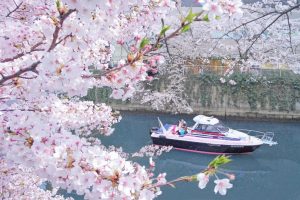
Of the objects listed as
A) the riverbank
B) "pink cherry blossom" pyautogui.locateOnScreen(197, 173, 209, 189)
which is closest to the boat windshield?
the riverbank

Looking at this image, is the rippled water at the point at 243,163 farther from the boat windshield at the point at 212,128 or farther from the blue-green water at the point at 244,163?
the boat windshield at the point at 212,128

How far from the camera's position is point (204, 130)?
46.2 ft

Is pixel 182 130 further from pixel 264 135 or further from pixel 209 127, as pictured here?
pixel 264 135

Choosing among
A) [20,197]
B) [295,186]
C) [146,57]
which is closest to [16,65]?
[146,57]

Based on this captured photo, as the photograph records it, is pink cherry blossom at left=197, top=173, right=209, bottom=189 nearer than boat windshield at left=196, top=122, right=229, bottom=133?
Yes

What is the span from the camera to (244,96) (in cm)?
1677

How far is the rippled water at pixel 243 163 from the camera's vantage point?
10.2 metres

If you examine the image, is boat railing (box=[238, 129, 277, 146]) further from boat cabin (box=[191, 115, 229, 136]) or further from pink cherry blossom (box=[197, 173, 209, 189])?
pink cherry blossom (box=[197, 173, 209, 189])

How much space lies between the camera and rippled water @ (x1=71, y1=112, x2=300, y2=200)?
33.5 ft

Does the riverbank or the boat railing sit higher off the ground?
the riverbank

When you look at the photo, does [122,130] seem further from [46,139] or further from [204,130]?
[46,139]

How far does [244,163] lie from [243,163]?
0.03 meters

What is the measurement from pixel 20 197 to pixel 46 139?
217 cm

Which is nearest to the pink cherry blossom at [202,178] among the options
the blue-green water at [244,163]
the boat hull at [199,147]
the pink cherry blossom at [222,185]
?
the pink cherry blossom at [222,185]
